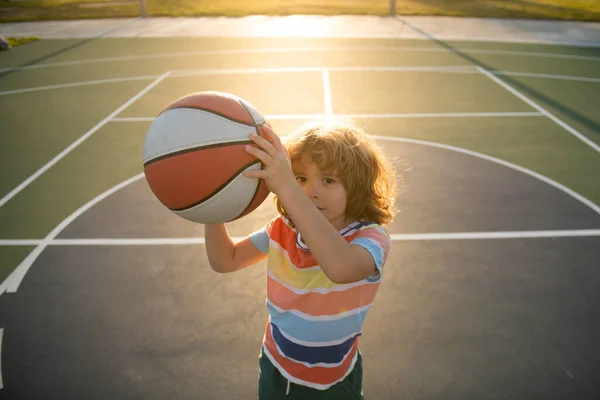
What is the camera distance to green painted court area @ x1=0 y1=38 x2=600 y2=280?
24.2 feet

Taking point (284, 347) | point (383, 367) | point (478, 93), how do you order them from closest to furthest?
point (284, 347)
point (383, 367)
point (478, 93)

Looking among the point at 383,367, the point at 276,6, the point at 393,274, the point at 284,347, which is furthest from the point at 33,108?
the point at 276,6

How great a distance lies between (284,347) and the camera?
238cm

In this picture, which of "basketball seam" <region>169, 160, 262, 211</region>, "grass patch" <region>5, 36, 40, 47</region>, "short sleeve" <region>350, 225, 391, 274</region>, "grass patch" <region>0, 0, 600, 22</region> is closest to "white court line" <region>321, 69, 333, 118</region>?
"short sleeve" <region>350, 225, 391, 274</region>

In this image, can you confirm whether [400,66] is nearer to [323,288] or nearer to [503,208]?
[503,208]

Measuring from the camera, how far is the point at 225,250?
2.45 meters

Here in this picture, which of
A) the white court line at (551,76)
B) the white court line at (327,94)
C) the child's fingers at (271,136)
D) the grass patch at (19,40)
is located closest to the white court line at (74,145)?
the white court line at (327,94)

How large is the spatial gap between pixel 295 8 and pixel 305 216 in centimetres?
2187

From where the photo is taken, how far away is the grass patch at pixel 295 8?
2086 centimetres

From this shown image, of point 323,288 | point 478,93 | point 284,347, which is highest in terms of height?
point 323,288

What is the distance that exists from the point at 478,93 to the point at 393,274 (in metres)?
7.09

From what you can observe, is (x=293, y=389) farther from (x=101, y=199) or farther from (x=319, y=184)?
(x=101, y=199)

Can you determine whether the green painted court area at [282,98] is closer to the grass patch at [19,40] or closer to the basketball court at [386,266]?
the basketball court at [386,266]

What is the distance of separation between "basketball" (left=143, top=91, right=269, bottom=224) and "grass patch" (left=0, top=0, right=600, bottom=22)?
1993 centimetres
